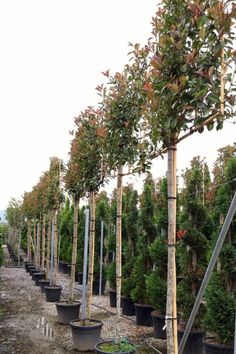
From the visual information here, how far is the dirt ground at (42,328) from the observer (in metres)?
6.01

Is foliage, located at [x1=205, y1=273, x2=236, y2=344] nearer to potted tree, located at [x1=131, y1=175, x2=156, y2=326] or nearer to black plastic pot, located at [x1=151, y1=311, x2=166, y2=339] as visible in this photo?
black plastic pot, located at [x1=151, y1=311, x2=166, y2=339]

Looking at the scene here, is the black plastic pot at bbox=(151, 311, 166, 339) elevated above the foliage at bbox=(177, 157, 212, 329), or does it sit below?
below

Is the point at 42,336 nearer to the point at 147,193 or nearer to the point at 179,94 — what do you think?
the point at 147,193

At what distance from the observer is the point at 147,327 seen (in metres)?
7.40

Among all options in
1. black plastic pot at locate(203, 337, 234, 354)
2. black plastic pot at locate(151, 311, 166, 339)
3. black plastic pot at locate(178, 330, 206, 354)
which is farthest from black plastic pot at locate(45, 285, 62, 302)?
black plastic pot at locate(203, 337, 234, 354)

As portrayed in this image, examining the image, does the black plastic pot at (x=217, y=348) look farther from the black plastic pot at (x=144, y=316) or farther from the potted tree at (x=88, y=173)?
the black plastic pot at (x=144, y=316)

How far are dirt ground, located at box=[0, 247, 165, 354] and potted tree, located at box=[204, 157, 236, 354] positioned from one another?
1.13 m

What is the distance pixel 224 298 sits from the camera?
511 centimetres

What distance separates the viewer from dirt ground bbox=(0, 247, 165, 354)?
6008mm

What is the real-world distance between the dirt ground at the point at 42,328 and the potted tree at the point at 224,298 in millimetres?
1128

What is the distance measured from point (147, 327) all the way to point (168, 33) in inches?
225

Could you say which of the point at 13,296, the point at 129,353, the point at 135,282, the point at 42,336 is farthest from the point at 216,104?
the point at 13,296

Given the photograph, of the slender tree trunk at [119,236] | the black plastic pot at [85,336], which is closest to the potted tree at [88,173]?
the black plastic pot at [85,336]

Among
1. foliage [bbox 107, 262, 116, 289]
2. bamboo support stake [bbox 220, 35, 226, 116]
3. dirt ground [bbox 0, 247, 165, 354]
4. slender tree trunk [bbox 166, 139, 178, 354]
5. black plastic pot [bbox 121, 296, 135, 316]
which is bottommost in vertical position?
dirt ground [bbox 0, 247, 165, 354]
